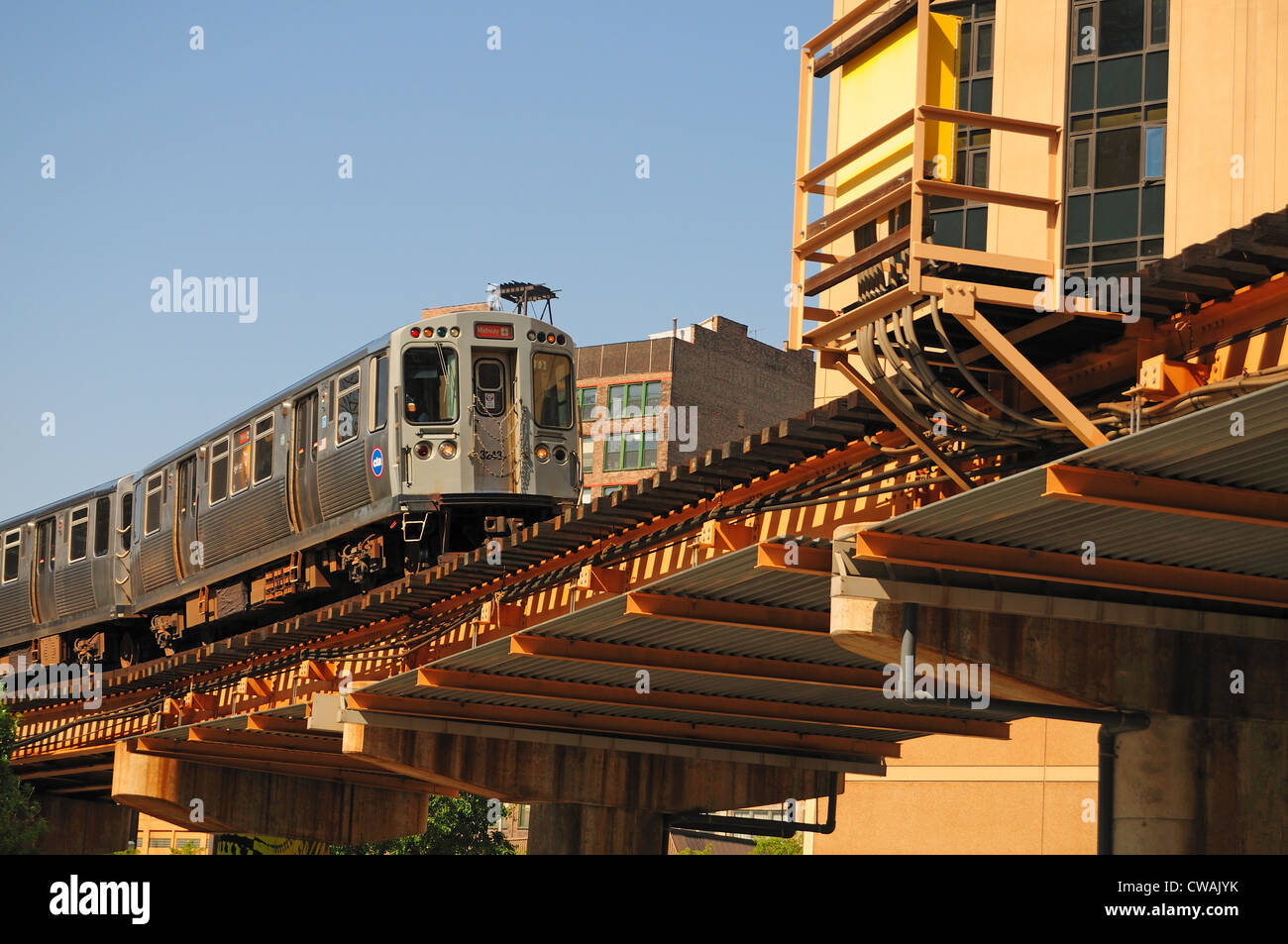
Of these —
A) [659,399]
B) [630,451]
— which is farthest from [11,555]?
[659,399]

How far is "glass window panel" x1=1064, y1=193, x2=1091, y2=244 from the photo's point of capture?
119 feet

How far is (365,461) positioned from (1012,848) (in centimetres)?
2043

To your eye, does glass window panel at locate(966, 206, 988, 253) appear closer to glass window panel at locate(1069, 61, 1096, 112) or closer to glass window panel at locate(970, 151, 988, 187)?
glass window panel at locate(970, 151, 988, 187)

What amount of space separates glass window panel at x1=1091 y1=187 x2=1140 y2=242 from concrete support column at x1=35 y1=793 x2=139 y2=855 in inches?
1400

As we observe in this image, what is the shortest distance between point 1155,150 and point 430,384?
18832 mm

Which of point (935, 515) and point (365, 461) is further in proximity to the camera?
point (365, 461)

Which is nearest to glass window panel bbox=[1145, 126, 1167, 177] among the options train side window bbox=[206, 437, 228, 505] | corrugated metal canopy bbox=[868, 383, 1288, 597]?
train side window bbox=[206, 437, 228, 505]

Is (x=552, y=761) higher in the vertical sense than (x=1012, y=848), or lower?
higher

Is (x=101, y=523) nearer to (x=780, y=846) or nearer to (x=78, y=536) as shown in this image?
(x=78, y=536)

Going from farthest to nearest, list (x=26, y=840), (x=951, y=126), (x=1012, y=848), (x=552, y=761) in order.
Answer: (x=26, y=840) → (x=1012, y=848) → (x=552, y=761) → (x=951, y=126)

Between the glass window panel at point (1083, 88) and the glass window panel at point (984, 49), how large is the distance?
2410 mm
